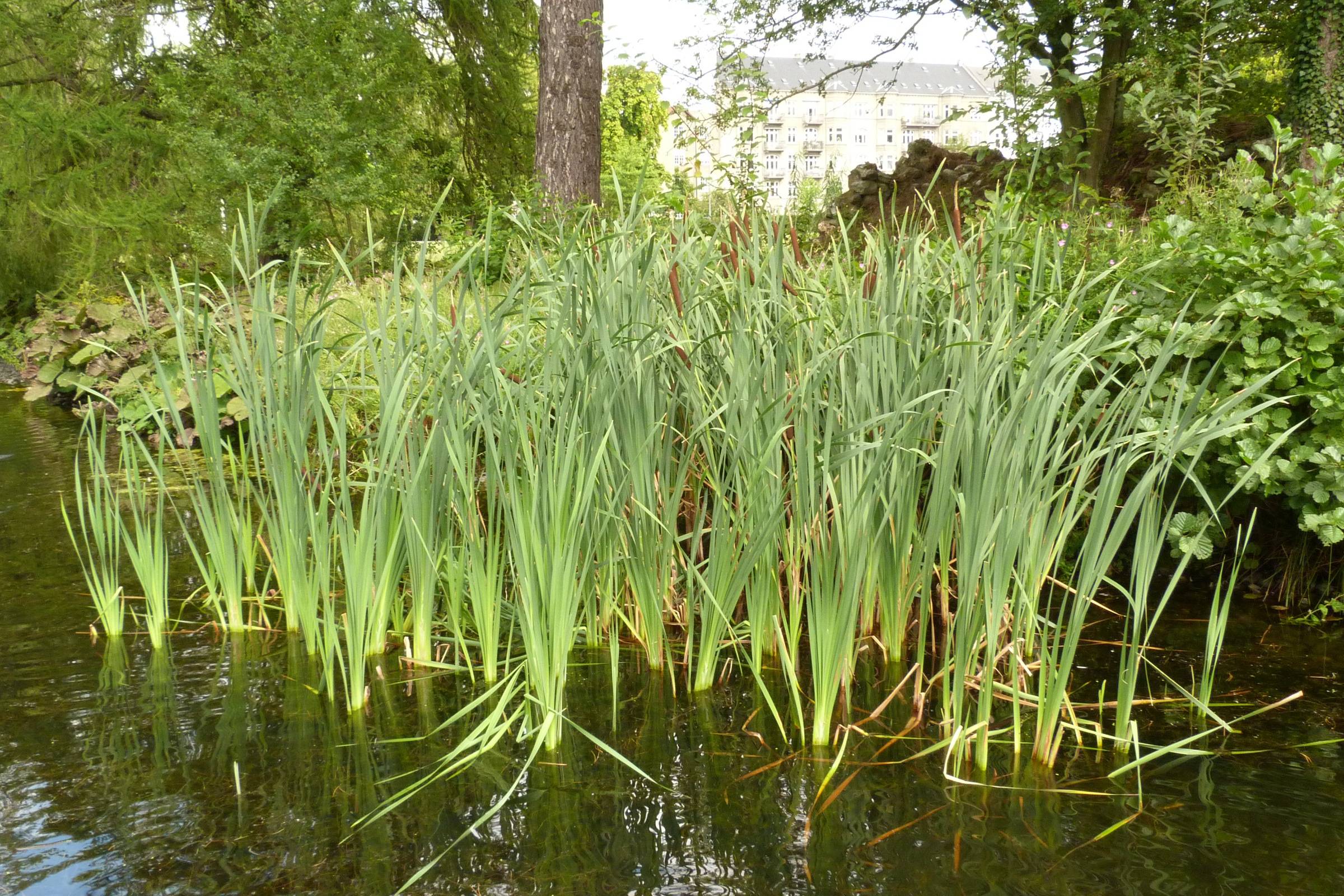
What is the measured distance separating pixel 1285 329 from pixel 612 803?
2.12 metres

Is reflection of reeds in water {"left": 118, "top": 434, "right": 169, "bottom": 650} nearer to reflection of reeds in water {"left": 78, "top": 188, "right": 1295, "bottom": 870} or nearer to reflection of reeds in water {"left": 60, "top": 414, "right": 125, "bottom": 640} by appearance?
reflection of reeds in water {"left": 60, "top": 414, "right": 125, "bottom": 640}

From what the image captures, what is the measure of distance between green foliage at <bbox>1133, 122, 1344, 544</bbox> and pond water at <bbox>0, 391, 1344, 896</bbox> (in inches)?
18.7

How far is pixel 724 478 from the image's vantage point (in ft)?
8.11

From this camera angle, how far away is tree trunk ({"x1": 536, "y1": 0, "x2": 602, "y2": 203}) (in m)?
7.99

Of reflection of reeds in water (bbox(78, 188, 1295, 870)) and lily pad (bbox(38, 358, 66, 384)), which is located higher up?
reflection of reeds in water (bbox(78, 188, 1295, 870))

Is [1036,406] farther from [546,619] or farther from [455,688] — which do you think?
[455,688]

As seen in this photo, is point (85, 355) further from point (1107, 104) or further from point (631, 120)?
point (631, 120)

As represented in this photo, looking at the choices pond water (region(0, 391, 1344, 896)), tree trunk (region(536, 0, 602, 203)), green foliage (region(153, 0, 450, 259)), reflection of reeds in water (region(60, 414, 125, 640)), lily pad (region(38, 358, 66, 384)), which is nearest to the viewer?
pond water (region(0, 391, 1344, 896))

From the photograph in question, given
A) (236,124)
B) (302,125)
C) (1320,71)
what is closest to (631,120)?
(236,124)

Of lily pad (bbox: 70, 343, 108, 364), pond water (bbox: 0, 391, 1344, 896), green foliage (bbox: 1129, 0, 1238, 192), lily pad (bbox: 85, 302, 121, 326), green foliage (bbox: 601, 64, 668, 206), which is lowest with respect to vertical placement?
pond water (bbox: 0, 391, 1344, 896)

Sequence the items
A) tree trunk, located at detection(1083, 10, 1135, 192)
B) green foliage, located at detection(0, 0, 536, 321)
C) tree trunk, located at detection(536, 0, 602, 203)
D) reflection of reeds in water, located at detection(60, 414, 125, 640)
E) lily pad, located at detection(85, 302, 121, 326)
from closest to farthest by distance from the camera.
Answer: reflection of reeds in water, located at detection(60, 414, 125, 640) → tree trunk, located at detection(536, 0, 602, 203) → lily pad, located at detection(85, 302, 121, 326) → tree trunk, located at detection(1083, 10, 1135, 192) → green foliage, located at detection(0, 0, 536, 321)

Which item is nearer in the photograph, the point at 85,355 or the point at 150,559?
the point at 150,559

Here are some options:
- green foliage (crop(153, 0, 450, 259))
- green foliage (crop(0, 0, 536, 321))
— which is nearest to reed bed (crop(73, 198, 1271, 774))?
green foliage (crop(0, 0, 536, 321))

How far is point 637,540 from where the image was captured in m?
2.30
